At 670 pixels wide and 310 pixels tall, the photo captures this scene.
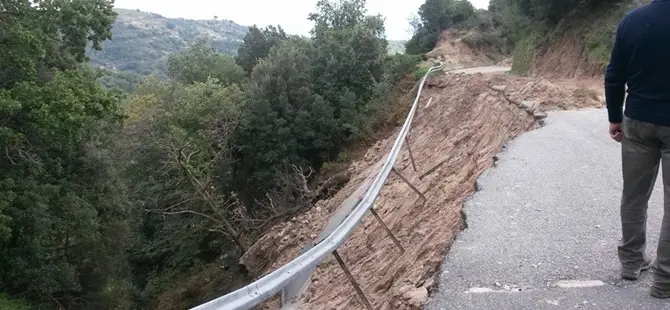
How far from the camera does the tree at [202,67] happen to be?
4369 centimetres

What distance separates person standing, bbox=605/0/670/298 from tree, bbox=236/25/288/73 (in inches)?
1747

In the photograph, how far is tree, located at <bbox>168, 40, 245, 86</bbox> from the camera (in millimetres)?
43688

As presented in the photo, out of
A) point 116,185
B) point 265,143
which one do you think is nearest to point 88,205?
point 116,185

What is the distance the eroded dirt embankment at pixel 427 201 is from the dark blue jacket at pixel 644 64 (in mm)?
2098

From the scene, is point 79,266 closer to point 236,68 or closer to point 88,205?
point 88,205

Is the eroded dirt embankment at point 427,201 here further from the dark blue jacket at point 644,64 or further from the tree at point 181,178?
the tree at point 181,178

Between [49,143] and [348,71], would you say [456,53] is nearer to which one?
[348,71]

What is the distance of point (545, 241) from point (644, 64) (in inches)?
87.5

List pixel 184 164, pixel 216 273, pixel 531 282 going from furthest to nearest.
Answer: pixel 184 164 → pixel 216 273 → pixel 531 282

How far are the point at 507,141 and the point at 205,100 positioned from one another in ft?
68.2

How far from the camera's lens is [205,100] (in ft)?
94.2

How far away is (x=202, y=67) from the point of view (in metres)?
46.6

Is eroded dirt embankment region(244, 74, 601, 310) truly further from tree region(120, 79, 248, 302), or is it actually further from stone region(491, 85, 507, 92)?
tree region(120, 79, 248, 302)

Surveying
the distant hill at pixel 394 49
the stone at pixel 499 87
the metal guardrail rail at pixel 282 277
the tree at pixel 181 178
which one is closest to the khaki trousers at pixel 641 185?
the metal guardrail rail at pixel 282 277
